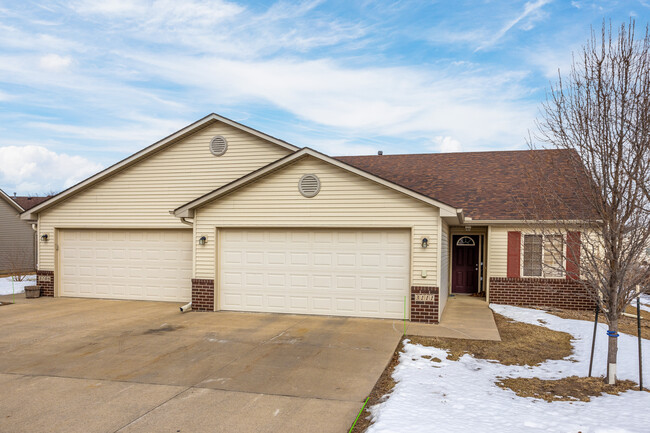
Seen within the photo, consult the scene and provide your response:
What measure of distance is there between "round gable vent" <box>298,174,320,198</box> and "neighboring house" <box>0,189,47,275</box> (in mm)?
21643

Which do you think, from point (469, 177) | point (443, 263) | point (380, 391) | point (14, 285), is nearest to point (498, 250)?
point (443, 263)

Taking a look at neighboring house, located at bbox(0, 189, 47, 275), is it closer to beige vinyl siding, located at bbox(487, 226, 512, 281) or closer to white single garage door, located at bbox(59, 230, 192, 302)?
white single garage door, located at bbox(59, 230, 192, 302)

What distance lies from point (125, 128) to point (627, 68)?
1046 inches

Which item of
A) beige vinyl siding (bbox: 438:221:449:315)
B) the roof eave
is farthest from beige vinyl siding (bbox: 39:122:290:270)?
the roof eave

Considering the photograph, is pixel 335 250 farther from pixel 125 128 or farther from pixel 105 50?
pixel 125 128

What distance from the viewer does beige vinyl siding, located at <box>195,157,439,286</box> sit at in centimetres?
1093

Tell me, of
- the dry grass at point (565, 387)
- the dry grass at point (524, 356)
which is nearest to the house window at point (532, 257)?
the dry grass at point (524, 356)

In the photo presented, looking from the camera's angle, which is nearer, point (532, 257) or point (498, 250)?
point (532, 257)

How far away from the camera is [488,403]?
555 centimetres

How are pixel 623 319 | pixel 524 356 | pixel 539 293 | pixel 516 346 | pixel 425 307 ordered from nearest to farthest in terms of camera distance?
pixel 524 356 < pixel 516 346 < pixel 425 307 < pixel 623 319 < pixel 539 293

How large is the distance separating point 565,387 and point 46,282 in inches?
609

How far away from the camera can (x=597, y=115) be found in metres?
6.20

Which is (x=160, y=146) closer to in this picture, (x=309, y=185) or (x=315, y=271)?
(x=309, y=185)

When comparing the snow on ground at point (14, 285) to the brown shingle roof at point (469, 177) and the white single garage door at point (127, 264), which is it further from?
the brown shingle roof at point (469, 177)
